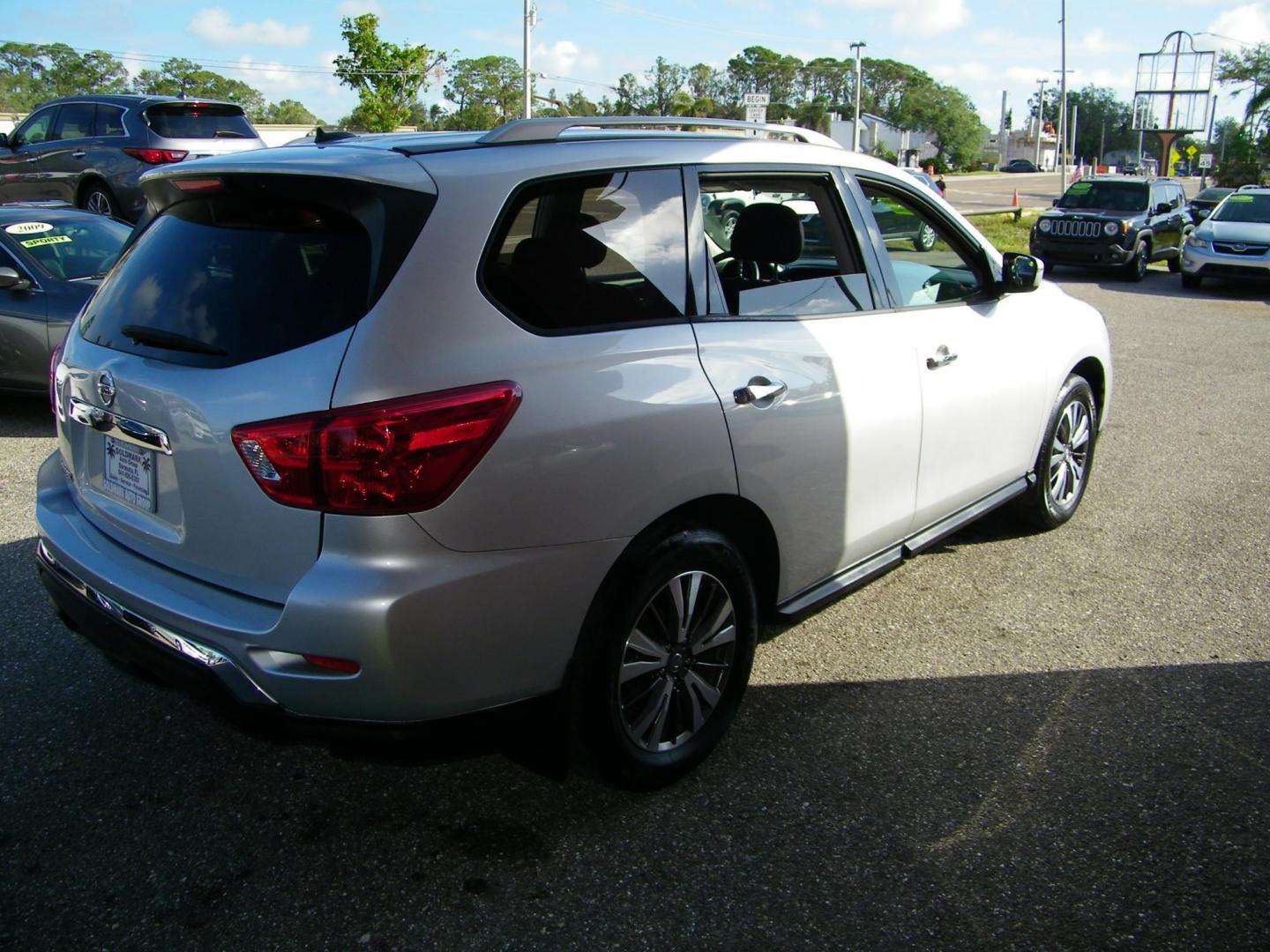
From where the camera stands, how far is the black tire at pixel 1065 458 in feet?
16.3

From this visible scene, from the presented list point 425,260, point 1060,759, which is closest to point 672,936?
point 1060,759

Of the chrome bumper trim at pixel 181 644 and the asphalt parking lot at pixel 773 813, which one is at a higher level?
the chrome bumper trim at pixel 181 644

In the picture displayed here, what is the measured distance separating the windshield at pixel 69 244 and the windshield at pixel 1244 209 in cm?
1691

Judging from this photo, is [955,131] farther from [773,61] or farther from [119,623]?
[119,623]

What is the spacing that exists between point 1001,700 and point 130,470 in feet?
9.24

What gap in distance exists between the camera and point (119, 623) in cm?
279

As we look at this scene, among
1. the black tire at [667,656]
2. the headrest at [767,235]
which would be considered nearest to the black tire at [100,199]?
the headrest at [767,235]

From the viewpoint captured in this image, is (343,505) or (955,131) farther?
(955,131)

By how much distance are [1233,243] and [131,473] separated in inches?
717

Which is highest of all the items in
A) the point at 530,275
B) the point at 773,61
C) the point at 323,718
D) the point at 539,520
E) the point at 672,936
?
the point at 773,61

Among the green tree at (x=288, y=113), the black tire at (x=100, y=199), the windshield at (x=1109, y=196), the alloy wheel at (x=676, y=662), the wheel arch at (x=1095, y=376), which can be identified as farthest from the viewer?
the green tree at (x=288, y=113)

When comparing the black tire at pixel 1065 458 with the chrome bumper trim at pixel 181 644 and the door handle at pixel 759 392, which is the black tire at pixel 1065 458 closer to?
the door handle at pixel 759 392

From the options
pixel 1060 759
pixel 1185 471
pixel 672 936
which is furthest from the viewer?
pixel 1185 471

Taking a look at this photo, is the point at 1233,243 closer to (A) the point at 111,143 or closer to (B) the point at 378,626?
(A) the point at 111,143
